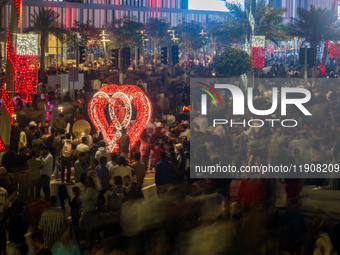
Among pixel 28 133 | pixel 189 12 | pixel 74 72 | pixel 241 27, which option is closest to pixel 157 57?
pixel 241 27

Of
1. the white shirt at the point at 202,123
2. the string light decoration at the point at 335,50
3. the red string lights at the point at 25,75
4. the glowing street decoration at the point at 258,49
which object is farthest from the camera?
the string light decoration at the point at 335,50

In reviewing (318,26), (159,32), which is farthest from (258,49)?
(159,32)

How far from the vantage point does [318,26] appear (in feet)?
145

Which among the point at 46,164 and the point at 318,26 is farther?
the point at 318,26

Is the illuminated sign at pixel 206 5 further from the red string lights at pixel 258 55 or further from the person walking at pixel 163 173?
the person walking at pixel 163 173

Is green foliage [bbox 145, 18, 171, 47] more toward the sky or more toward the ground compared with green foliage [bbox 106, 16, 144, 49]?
more toward the sky

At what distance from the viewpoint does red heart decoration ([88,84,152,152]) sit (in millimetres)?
15309

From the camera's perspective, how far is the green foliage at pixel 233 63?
99.1ft

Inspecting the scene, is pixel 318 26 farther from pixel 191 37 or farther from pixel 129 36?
pixel 191 37

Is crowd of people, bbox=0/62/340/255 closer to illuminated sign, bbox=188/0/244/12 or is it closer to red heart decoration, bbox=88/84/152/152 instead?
red heart decoration, bbox=88/84/152/152

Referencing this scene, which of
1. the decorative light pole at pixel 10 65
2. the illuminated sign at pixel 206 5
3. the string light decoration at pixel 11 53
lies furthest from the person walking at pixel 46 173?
the illuminated sign at pixel 206 5

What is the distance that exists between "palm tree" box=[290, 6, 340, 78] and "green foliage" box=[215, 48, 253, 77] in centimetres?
1585

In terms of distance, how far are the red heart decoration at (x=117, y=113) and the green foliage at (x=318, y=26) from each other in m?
31.8

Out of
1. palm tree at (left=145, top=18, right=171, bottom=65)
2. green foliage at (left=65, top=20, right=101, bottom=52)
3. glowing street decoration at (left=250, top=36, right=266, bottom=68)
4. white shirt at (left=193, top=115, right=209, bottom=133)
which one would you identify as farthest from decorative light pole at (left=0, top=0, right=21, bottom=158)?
palm tree at (left=145, top=18, right=171, bottom=65)
